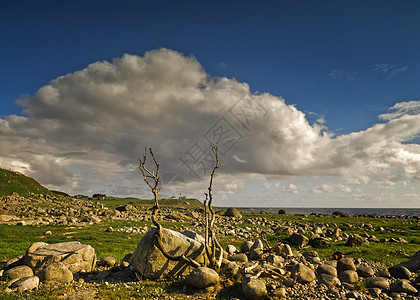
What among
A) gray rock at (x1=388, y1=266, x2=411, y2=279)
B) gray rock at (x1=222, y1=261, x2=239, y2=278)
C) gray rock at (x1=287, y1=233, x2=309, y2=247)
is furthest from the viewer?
gray rock at (x1=287, y1=233, x2=309, y2=247)

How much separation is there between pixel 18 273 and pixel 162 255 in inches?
241

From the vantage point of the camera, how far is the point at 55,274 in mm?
10453

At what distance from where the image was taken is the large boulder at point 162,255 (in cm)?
1135

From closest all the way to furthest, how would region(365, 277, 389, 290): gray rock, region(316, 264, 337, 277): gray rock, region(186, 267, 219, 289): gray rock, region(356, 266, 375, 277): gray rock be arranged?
region(186, 267, 219, 289): gray rock → region(365, 277, 389, 290): gray rock → region(316, 264, 337, 277): gray rock → region(356, 266, 375, 277): gray rock

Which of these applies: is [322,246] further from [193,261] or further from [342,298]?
[193,261]

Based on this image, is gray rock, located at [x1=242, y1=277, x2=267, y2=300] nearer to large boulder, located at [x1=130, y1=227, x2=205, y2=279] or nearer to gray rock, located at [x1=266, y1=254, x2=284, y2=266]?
large boulder, located at [x1=130, y1=227, x2=205, y2=279]

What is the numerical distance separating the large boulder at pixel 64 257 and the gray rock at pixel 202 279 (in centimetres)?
578

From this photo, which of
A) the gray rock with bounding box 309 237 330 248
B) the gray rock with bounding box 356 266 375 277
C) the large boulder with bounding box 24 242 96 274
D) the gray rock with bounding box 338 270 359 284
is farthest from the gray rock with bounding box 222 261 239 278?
the gray rock with bounding box 309 237 330 248

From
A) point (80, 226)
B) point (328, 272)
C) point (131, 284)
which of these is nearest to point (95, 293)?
point (131, 284)

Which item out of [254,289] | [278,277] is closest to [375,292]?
[278,277]

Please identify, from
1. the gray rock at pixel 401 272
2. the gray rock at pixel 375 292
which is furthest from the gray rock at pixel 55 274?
the gray rock at pixel 401 272

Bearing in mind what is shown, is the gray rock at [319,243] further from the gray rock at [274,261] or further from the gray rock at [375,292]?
the gray rock at [375,292]

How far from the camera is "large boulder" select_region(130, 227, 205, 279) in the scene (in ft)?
37.2

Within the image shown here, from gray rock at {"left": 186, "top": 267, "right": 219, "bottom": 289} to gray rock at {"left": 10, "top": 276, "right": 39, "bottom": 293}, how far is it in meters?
5.97
